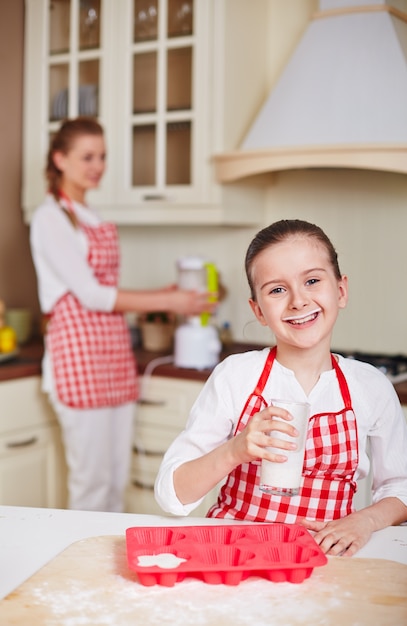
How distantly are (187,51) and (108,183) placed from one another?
1.76ft

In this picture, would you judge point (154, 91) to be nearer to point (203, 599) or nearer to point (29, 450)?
point (29, 450)

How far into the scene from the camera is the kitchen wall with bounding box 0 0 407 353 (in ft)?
9.08

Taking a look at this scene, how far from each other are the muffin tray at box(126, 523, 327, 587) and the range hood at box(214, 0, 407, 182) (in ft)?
5.03

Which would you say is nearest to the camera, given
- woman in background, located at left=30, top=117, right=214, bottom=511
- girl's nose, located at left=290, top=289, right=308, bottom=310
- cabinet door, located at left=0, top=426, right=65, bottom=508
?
girl's nose, located at left=290, top=289, right=308, bottom=310

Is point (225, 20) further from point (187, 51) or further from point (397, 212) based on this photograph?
point (397, 212)

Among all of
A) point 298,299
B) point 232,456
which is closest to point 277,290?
point 298,299

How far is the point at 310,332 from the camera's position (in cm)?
126

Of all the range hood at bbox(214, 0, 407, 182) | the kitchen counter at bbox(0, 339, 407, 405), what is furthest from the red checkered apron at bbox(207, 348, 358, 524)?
the range hood at bbox(214, 0, 407, 182)

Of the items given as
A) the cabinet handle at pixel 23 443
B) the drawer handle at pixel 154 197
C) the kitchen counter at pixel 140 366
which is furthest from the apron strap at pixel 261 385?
the drawer handle at pixel 154 197

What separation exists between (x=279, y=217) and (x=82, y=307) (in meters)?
0.84

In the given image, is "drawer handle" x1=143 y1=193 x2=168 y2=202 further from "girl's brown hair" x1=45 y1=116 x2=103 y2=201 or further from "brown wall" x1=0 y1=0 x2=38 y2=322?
"brown wall" x1=0 y1=0 x2=38 y2=322

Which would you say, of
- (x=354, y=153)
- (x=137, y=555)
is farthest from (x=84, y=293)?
(x=137, y=555)

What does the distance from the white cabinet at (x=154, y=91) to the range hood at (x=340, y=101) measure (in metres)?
0.17

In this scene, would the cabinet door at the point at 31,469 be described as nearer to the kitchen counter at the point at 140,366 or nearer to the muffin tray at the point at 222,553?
the kitchen counter at the point at 140,366
